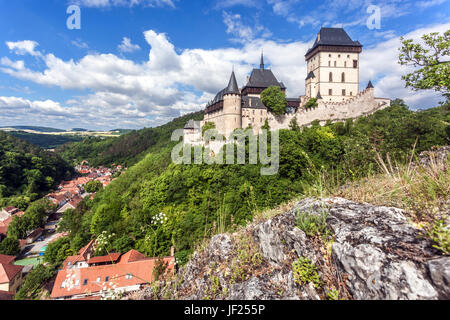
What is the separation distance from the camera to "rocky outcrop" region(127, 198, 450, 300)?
71.9 inches

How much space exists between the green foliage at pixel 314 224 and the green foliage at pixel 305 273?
449 mm

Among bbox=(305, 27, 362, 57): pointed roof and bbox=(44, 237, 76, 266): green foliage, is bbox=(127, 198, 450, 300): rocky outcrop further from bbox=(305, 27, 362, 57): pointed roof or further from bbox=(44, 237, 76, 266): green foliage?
bbox=(305, 27, 362, 57): pointed roof

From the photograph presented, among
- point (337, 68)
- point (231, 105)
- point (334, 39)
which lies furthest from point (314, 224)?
point (334, 39)

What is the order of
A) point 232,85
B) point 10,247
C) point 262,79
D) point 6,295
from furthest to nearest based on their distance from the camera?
point 262,79 < point 10,247 < point 232,85 < point 6,295

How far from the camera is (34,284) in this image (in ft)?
65.6

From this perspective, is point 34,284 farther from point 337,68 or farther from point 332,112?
point 337,68

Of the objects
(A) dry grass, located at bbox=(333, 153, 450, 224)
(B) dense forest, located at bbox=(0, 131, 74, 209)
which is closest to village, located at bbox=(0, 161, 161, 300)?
(A) dry grass, located at bbox=(333, 153, 450, 224)

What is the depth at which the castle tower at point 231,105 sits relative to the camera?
94.0 feet

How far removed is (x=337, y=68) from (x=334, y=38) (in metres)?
5.77

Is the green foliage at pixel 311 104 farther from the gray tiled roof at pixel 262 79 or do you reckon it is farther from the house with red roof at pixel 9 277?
the house with red roof at pixel 9 277

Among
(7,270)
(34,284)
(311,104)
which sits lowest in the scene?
(34,284)

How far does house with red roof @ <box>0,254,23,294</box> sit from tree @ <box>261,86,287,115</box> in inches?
1558

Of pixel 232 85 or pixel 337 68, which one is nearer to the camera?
pixel 232 85

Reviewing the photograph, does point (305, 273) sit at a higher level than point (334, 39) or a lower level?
lower
